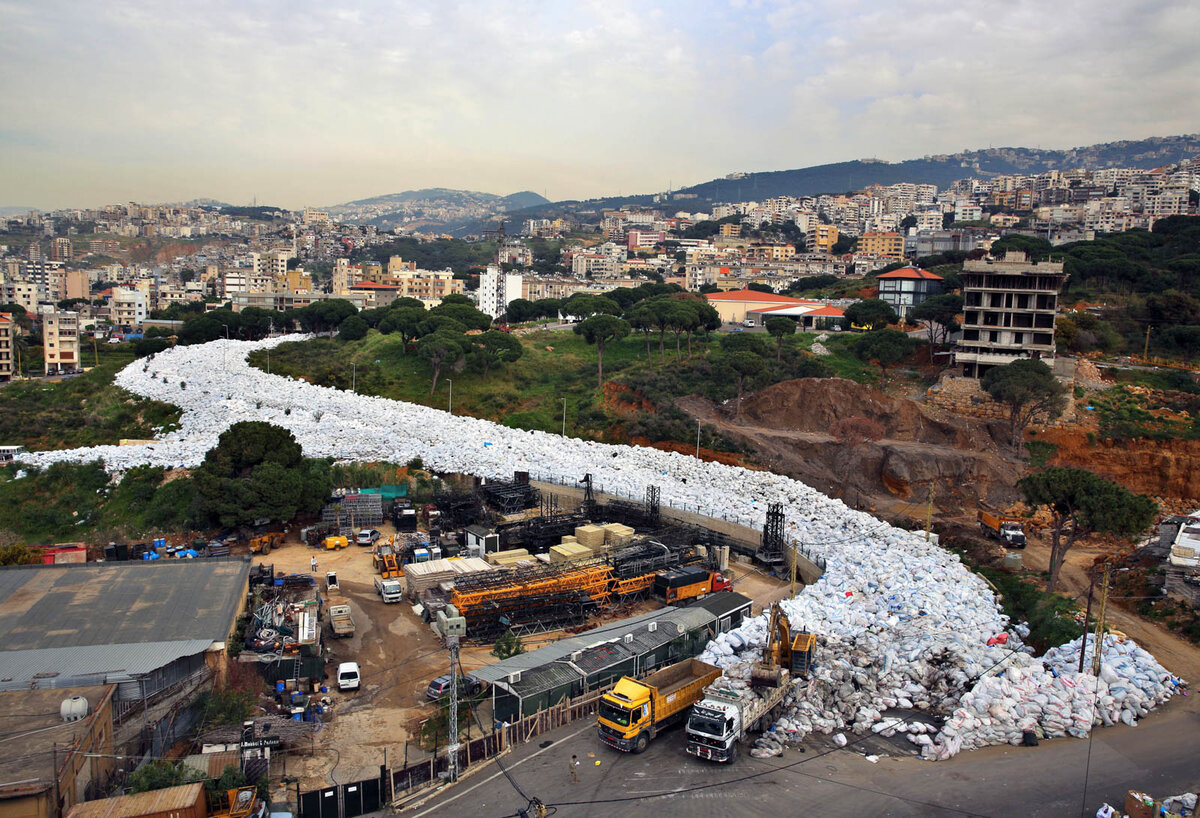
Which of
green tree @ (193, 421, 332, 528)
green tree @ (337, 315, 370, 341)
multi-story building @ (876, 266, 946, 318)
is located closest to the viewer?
green tree @ (193, 421, 332, 528)

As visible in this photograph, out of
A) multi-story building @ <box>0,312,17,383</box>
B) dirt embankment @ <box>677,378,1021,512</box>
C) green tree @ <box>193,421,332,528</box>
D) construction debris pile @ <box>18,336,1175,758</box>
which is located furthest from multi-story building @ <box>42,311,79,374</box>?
dirt embankment @ <box>677,378,1021,512</box>

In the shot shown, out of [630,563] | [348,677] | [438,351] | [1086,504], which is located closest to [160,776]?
[348,677]

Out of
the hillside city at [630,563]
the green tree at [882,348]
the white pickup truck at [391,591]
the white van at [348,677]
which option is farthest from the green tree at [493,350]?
the white van at [348,677]

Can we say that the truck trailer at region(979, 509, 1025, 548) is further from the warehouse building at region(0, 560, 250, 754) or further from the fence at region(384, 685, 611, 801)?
the warehouse building at region(0, 560, 250, 754)

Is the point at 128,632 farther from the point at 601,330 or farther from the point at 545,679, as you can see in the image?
the point at 601,330

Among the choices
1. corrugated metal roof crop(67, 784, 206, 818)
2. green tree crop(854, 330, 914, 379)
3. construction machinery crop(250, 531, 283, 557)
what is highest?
green tree crop(854, 330, 914, 379)

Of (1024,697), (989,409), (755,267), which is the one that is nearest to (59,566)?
(1024,697)

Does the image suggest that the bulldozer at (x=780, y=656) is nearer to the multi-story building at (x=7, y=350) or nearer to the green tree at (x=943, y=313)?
the green tree at (x=943, y=313)
